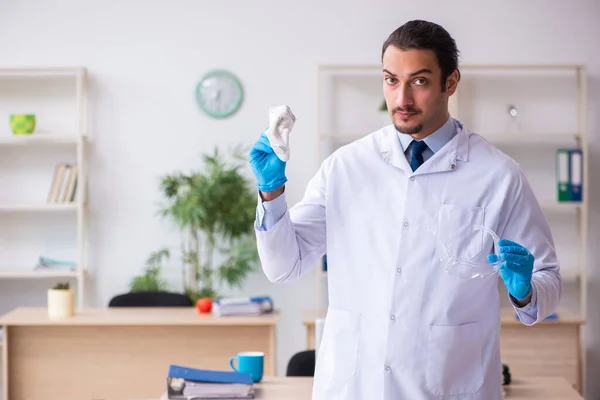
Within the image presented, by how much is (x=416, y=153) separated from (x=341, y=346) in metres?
0.44

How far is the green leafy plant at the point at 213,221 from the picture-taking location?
475 cm

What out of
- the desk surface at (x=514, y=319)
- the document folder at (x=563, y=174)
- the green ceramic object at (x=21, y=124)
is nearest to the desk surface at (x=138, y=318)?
the desk surface at (x=514, y=319)

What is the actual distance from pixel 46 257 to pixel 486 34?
3050 mm

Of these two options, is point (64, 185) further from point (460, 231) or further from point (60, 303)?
point (460, 231)

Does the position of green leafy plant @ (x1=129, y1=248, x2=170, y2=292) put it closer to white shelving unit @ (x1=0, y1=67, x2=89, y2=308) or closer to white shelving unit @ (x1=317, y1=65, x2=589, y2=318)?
white shelving unit @ (x1=0, y1=67, x2=89, y2=308)

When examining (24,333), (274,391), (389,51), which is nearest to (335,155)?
(389,51)

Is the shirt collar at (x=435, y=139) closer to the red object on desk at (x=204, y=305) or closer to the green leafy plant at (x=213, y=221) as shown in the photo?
the red object on desk at (x=204, y=305)

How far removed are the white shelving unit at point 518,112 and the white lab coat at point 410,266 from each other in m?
3.34

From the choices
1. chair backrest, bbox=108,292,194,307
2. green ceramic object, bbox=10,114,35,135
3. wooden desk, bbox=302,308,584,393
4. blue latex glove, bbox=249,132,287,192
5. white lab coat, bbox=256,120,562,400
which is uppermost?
green ceramic object, bbox=10,114,35,135

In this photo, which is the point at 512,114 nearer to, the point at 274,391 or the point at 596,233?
the point at 596,233

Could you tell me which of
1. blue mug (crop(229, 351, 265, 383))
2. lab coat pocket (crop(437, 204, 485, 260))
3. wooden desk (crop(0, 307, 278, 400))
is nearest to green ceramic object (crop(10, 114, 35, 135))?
wooden desk (crop(0, 307, 278, 400))

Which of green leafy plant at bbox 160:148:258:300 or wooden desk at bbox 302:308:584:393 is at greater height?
green leafy plant at bbox 160:148:258:300

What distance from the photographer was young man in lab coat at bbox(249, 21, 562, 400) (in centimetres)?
168

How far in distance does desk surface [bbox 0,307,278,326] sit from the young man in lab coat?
2104 mm
